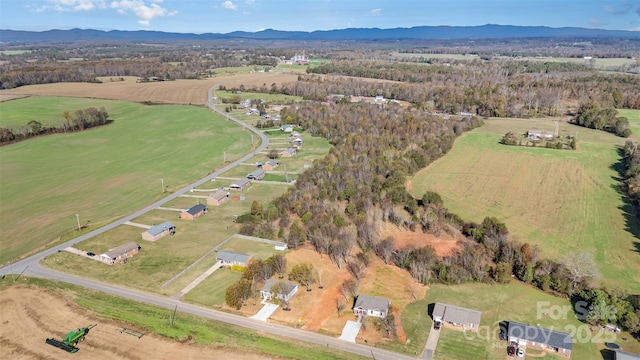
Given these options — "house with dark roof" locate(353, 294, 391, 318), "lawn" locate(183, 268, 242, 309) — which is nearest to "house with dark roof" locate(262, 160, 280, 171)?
"lawn" locate(183, 268, 242, 309)

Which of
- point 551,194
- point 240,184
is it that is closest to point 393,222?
point 240,184

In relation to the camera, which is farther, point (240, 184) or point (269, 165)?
point (269, 165)

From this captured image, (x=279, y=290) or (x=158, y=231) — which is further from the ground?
(x=158, y=231)

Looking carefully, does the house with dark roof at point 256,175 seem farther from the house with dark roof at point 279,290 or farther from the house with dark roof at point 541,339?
the house with dark roof at point 541,339

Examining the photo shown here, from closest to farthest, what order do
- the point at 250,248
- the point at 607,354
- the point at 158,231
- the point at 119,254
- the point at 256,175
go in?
the point at 607,354
the point at 119,254
the point at 250,248
the point at 158,231
the point at 256,175

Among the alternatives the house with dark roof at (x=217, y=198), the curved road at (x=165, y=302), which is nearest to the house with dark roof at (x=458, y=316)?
the curved road at (x=165, y=302)

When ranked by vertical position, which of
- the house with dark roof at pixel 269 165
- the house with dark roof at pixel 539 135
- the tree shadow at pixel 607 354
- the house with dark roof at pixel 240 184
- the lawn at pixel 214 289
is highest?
the house with dark roof at pixel 539 135

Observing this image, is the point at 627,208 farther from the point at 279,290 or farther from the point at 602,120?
the point at 602,120
